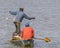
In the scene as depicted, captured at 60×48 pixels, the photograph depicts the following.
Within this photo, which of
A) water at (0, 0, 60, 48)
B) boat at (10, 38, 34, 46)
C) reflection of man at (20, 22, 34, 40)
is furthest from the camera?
water at (0, 0, 60, 48)

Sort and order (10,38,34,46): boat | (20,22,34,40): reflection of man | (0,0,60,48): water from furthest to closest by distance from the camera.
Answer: (0,0,60,48): water → (10,38,34,46): boat → (20,22,34,40): reflection of man

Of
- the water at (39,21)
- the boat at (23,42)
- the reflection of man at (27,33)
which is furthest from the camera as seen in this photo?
the water at (39,21)

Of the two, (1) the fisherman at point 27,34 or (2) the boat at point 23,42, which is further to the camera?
(2) the boat at point 23,42

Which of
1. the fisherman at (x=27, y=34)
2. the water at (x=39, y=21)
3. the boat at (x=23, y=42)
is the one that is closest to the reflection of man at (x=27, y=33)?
the fisherman at (x=27, y=34)

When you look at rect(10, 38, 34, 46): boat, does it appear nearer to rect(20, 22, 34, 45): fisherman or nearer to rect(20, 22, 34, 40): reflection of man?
rect(20, 22, 34, 45): fisherman

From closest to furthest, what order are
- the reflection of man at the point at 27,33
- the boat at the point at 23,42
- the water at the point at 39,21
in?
the reflection of man at the point at 27,33
the boat at the point at 23,42
the water at the point at 39,21

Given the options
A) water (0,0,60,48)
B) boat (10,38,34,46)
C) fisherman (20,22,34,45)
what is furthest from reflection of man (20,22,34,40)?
water (0,0,60,48)

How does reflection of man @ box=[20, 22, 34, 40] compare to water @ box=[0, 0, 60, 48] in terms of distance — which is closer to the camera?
reflection of man @ box=[20, 22, 34, 40]

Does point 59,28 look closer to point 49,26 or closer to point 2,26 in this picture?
point 49,26

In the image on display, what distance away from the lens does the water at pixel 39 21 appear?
2691 centimetres

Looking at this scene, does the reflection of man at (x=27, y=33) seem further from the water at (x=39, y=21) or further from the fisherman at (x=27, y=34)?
the water at (x=39, y=21)

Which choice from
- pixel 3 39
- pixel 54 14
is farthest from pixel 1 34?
pixel 54 14

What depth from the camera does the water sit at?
26.9 m

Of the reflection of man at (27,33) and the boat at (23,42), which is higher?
the reflection of man at (27,33)
